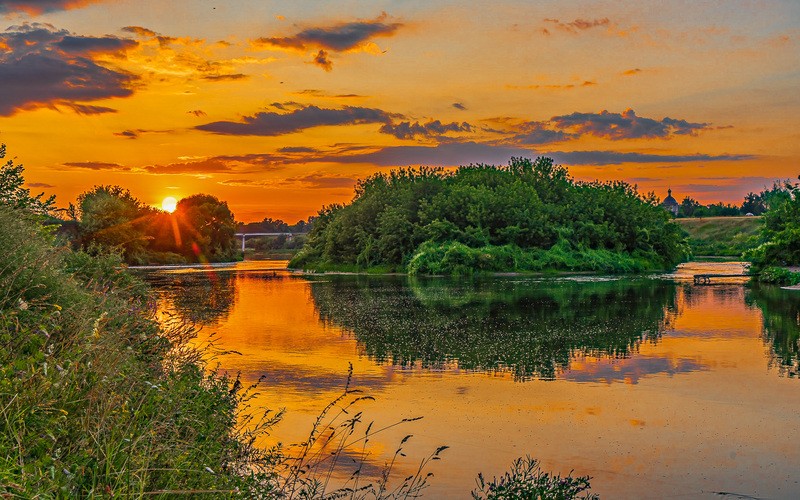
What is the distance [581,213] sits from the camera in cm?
8562

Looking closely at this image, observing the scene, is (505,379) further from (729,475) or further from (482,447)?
(729,475)

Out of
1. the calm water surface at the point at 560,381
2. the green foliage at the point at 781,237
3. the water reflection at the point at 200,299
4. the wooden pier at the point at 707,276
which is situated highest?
the green foliage at the point at 781,237

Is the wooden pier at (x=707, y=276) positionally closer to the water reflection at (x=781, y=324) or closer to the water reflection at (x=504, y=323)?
the water reflection at (x=504, y=323)

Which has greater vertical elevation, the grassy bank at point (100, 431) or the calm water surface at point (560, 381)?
the grassy bank at point (100, 431)

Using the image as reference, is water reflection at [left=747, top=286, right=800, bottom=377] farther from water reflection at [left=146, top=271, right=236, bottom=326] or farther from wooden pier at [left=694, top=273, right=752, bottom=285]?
water reflection at [left=146, top=271, right=236, bottom=326]

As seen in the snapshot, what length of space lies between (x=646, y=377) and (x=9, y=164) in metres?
17.8

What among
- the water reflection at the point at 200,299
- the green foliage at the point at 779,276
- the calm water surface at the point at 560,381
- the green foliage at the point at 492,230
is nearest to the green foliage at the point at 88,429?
the calm water surface at the point at 560,381

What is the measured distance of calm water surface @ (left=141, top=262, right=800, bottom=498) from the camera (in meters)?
12.0

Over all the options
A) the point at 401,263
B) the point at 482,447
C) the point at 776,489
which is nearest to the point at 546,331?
the point at 482,447

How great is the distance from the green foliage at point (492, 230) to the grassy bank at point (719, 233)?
47.5m

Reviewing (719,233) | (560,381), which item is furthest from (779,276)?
(719,233)

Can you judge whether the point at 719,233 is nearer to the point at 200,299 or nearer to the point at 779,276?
the point at 779,276

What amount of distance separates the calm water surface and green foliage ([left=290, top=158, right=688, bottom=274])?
3460 cm

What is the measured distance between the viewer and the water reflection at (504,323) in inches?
877
